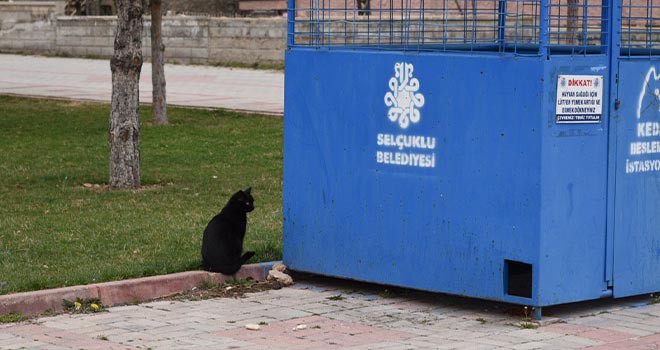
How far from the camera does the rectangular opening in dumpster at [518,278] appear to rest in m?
7.77

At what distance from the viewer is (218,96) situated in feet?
81.1

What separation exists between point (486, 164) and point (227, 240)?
207 cm

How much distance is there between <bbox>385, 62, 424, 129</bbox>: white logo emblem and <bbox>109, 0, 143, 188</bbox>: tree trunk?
5351 millimetres

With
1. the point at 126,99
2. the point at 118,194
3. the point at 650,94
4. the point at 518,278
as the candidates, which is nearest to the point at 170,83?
the point at 126,99

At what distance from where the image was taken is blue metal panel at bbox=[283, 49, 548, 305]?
762 cm

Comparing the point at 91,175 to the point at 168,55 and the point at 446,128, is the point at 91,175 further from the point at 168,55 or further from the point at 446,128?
the point at 168,55

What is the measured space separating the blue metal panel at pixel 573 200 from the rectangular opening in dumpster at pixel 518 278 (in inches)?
5.5

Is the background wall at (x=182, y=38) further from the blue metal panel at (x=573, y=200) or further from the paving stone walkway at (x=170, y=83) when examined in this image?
the blue metal panel at (x=573, y=200)

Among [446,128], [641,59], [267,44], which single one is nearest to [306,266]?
[446,128]

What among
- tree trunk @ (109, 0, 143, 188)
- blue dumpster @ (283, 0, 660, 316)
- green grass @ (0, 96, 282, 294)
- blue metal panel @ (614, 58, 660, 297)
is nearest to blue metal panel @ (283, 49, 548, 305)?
blue dumpster @ (283, 0, 660, 316)

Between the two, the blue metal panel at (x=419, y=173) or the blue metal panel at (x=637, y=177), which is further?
the blue metal panel at (x=637, y=177)

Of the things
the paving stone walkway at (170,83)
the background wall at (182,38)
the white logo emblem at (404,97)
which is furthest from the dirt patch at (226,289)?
the background wall at (182,38)

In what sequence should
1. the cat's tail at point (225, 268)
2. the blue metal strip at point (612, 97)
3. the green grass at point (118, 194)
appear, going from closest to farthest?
the blue metal strip at point (612, 97)
the cat's tail at point (225, 268)
the green grass at point (118, 194)

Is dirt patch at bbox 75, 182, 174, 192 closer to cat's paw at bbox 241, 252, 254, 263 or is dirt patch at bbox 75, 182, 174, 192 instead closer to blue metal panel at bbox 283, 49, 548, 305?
cat's paw at bbox 241, 252, 254, 263
